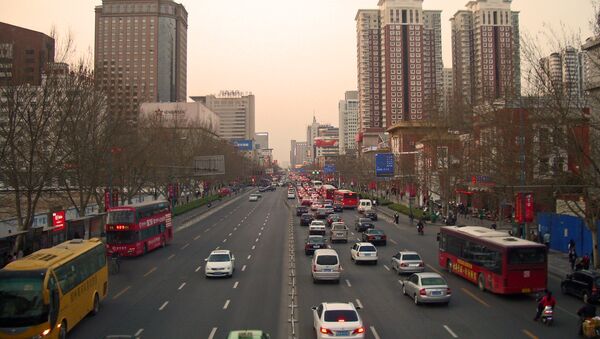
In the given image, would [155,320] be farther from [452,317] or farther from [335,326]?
[452,317]

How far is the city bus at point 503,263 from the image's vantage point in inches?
867

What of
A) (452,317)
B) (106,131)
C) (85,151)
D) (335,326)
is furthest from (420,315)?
(106,131)

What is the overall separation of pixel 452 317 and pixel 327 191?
7497cm

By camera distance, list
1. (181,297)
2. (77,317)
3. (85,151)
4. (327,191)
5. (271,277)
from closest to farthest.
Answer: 1. (77,317)
2. (181,297)
3. (271,277)
4. (85,151)
5. (327,191)

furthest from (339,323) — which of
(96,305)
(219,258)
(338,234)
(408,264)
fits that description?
(338,234)

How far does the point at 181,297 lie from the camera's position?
23.3 metres

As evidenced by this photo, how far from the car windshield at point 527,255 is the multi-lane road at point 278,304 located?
178 centimetres

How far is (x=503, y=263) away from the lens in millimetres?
22094

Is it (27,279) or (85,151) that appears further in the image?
(85,151)

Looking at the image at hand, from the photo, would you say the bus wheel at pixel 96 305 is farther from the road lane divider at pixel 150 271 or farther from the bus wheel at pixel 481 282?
the bus wheel at pixel 481 282

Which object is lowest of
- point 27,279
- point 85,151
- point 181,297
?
point 181,297

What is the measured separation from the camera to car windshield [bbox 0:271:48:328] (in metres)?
14.8

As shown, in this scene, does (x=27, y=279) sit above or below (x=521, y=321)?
above

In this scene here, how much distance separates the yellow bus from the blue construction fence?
1190 inches
